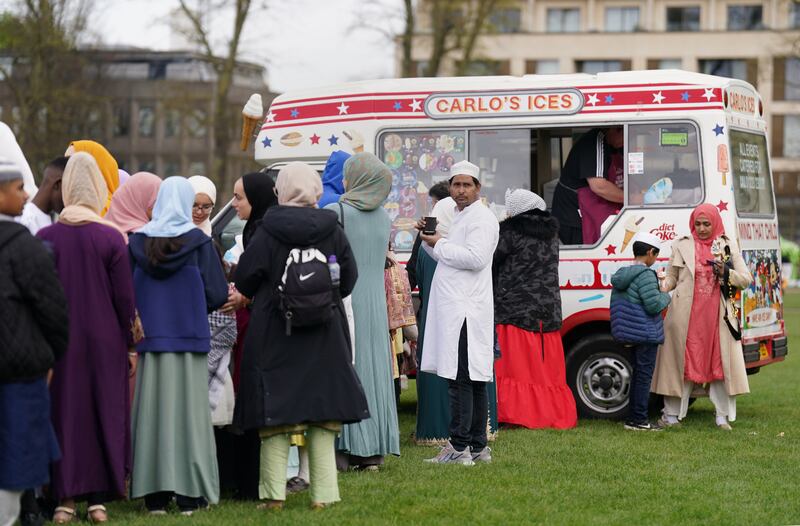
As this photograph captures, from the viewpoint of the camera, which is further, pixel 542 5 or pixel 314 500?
pixel 542 5

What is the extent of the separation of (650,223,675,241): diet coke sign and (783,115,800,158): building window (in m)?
68.4

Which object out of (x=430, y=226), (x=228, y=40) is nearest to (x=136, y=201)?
(x=430, y=226)

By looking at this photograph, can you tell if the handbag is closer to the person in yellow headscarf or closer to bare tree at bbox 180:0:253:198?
the person in yellow headscarf

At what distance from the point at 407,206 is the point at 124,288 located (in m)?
5.03

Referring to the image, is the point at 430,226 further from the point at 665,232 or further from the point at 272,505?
the point at 665,232

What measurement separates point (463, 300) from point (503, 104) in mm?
3422

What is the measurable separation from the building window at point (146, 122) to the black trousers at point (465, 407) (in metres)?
69.3

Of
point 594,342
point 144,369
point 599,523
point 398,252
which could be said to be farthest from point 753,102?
point 144,369

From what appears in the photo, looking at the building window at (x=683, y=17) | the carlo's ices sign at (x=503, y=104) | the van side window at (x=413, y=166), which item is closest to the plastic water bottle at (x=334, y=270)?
the van side window at (x=413, y=166)

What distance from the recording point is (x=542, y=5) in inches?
3130

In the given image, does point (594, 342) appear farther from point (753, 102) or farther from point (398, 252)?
point (753, 102)

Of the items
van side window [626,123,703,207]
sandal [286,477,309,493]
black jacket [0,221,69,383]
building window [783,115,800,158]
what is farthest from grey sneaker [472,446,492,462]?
building window [783,115,800,158]

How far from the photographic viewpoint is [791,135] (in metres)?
77.1

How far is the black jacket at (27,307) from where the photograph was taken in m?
5.77
